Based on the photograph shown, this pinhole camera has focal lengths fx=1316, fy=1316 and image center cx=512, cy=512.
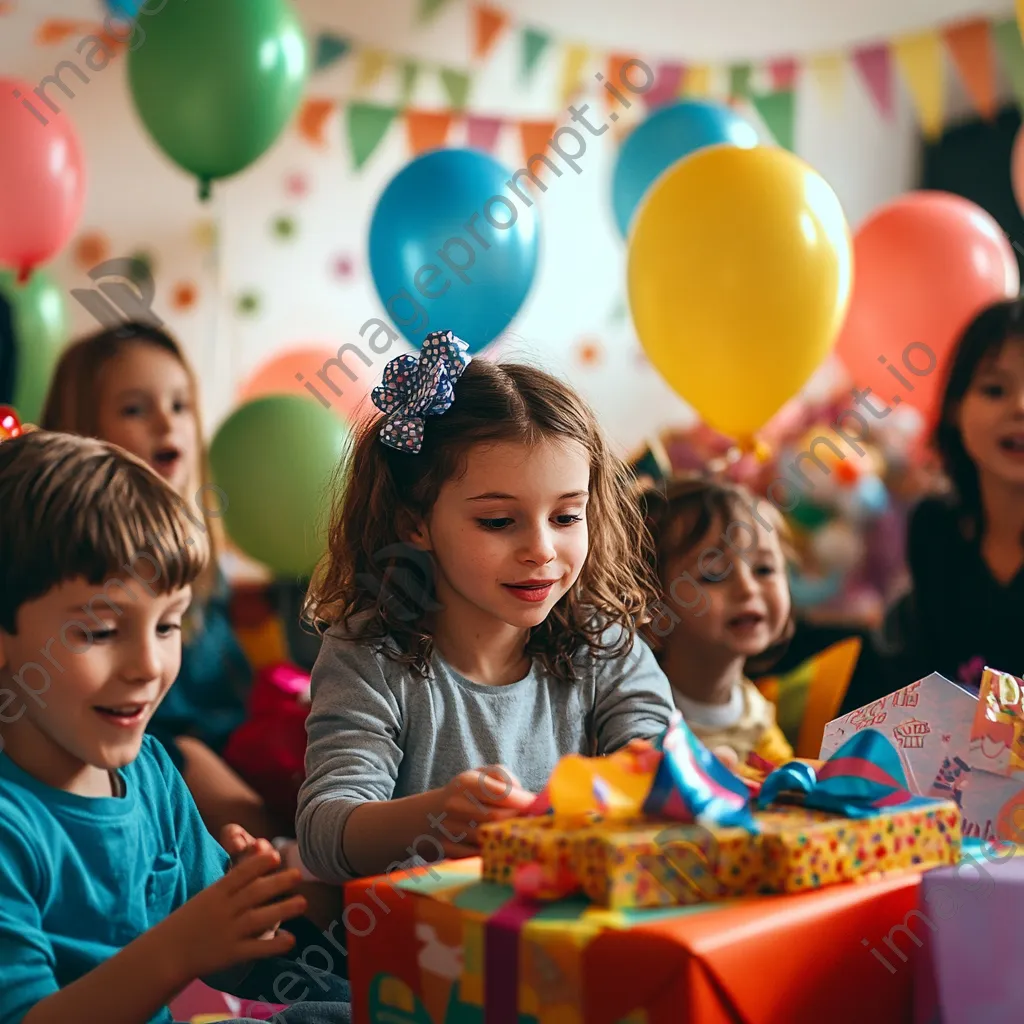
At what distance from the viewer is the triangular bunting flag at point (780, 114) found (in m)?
3.71

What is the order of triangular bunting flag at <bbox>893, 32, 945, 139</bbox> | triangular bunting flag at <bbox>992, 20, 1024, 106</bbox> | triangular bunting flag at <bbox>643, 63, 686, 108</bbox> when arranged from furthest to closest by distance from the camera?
triangular bunting flag at <bbox>643, 63, 686, 108</bbox>
triangular bunting flag at <bbox>893, 32, 945, 139</bbox>
triangular bunting flag at <bbox>992, 20, 1024, 106</bbox>

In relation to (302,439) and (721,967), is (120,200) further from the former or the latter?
(721,967)

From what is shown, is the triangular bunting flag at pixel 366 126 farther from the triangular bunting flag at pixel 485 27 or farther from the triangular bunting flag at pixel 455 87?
the triangular bunting flag at pixel 485 27

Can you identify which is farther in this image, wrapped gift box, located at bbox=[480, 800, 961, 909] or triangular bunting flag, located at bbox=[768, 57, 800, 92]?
triangular bunting flag, located at bbox=[768, 57, 800, 92]

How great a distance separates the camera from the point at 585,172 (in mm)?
4262

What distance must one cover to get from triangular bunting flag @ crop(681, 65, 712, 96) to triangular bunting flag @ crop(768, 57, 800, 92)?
8.2 inches

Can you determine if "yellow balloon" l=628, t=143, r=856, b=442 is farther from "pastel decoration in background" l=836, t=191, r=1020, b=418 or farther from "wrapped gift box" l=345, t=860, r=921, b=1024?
"wrapped gift box" l=345, t=860, r=921, b=1024

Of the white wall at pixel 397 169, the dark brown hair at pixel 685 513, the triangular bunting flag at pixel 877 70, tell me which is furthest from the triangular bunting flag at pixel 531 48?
the dark brown hair at pixel 685 513

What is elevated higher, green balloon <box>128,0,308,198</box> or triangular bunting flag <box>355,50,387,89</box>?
triangular bunting flag <box>355,50,387,89</box>

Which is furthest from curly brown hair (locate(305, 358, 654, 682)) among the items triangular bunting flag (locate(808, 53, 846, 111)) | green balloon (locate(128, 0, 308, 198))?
triangular bunting flag (locate(808, 53, 846, 111))

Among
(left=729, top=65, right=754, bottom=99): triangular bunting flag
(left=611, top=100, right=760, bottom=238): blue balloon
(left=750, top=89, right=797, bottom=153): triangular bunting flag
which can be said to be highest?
(left=729, top=65, right=754, bottom=99): triangular bunting flag

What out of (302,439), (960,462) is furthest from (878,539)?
(302,439)

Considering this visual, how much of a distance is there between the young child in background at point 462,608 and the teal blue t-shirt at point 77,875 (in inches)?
5.0

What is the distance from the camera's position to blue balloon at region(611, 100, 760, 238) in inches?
117
